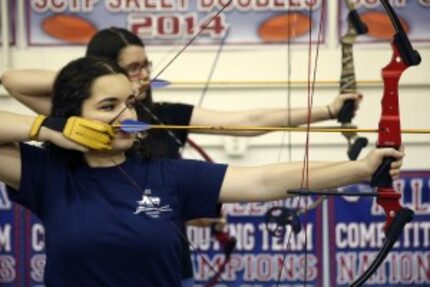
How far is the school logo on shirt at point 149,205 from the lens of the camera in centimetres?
137

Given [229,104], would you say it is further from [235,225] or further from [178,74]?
[235,225]

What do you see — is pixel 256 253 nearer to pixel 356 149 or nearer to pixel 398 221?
pixel 356 149

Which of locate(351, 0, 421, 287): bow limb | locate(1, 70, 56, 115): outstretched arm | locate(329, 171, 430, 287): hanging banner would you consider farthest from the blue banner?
locate(351, 0, 421, 287): bow limb

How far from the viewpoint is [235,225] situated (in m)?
2.67

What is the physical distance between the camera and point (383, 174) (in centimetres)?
131

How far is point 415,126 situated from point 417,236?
0.34m

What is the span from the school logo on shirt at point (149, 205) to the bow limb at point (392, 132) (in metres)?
0.34

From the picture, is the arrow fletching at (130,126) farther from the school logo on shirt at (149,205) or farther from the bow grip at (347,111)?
the bow grip at (347,111)

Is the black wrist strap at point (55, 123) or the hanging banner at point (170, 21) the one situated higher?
the hanging banner at point (170, 21)

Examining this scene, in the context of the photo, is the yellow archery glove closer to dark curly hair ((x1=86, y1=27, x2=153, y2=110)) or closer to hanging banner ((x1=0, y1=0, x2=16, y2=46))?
dark curly hair ((x1=86, y1=27, x2=153, y2=110))

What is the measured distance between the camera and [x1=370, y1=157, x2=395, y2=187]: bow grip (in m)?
1.30

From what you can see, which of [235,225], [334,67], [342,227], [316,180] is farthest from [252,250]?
[316,180]

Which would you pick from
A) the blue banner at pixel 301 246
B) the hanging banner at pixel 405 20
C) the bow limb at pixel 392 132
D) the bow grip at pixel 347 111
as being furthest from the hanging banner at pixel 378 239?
the bow limb at pixel 392 132

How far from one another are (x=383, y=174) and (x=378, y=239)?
136 centimetres
